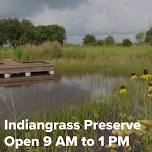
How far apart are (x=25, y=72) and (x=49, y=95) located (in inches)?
121

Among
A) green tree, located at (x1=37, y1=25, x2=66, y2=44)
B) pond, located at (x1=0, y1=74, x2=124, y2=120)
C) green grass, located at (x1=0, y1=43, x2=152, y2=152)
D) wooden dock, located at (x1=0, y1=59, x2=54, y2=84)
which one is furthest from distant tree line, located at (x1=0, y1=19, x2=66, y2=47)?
pond, located at (x1=0, y1=74, x2=124, y2=120)

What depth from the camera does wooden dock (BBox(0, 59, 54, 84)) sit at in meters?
9.12

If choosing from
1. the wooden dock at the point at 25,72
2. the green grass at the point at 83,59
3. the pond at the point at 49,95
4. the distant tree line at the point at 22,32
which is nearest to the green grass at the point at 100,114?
the pond at the point at 49,95

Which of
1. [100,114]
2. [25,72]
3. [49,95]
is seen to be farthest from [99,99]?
[25,72]

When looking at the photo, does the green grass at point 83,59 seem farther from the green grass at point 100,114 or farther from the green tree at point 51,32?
the green tree at point 51,32

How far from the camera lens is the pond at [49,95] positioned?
522 cm

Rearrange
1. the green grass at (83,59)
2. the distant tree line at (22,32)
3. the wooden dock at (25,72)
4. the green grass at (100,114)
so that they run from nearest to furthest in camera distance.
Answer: the green grass at (100,114)
the wooden dock at (25,72)
the green grass at (83,59)
the distant tree line at (22,32)

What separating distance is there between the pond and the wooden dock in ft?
2.93

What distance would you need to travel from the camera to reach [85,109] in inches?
180

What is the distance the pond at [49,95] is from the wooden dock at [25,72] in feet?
2.93

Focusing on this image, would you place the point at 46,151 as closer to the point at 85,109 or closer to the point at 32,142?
the point at 32,142

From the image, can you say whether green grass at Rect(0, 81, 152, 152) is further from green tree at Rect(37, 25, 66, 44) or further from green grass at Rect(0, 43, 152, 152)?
green tree at Rect(37, 25, 66, 44)

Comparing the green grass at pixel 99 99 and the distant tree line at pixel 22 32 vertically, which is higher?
the distant tree line at pixel 22 32

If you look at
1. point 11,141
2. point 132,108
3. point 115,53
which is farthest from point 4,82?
point 115,53
